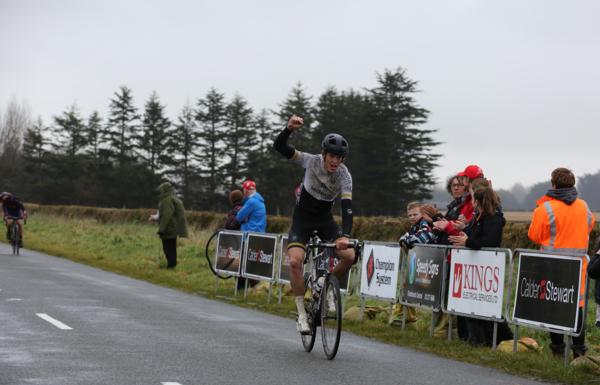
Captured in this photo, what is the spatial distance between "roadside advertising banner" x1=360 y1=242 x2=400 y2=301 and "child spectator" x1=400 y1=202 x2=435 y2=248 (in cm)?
31

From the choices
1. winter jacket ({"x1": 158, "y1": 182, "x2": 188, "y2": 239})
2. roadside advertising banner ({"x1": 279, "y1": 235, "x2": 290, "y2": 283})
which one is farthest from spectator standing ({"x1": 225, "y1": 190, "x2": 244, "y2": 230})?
winter jacket ({"x1": 158, "y1": 182, "x2": 188, "y2": 239})

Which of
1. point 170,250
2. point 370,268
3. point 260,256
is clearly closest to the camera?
point 370,268

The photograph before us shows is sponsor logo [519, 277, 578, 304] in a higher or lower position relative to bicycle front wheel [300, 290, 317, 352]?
higher

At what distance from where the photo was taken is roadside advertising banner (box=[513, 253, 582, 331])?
8.54m

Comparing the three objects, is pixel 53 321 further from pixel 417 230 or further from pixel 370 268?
pixel 417 230

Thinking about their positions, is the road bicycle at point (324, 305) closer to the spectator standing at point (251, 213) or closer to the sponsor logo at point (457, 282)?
the sponsor logo at point (457, 282)

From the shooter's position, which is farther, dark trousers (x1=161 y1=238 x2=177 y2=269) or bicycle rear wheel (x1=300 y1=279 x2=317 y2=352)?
dark trousers (x1=161 y1=238 x2=177 y2=269)

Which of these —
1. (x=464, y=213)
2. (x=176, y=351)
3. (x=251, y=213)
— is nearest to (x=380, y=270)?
(x=464, y=213)

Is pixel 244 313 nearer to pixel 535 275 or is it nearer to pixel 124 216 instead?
pixel 535 275

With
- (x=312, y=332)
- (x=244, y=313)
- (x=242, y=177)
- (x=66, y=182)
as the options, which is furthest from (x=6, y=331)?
(x=66, y=182)

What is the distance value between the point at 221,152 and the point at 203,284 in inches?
2983

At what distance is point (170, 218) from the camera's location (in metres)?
21.9

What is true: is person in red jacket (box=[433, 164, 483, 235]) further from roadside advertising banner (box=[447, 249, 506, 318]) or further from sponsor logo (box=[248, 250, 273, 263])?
sponsor logo (box=[248, 250, 273, 263])

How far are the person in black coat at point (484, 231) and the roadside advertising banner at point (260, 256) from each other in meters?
5.59
